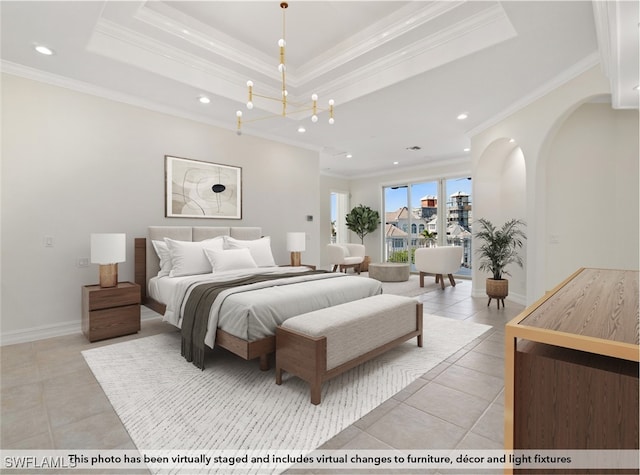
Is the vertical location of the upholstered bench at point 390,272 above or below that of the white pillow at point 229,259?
below

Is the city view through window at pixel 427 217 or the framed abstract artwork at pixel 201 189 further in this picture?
the city view through window at pixel 427 217

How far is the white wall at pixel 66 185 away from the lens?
126 inches

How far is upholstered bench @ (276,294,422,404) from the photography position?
210 cm

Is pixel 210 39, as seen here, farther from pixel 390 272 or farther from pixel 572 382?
pixel 390 272

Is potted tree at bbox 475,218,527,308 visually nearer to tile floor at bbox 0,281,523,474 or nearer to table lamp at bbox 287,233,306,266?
tile floor at bbox 0,281,523,474

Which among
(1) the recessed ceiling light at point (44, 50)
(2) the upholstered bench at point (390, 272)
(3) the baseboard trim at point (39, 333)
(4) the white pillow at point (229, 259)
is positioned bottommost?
(3) the baseboard trim at point (39, 333)

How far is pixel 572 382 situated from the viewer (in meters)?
0.88

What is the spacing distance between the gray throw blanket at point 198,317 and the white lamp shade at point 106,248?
1122 millimetres

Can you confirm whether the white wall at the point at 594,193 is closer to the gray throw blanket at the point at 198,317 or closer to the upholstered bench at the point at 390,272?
the upholstered bench at the point at 390,272

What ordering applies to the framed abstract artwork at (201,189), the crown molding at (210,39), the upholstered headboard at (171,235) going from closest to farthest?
the crown molding at (210,39), the upholstered headboard at (171,235), the framed abstract artwork at (201,189)

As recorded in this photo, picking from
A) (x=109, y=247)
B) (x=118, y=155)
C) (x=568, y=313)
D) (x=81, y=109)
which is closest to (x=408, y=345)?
(x=568, y=313)

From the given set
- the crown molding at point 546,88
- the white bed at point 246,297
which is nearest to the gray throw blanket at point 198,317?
the white bed at point 246,297

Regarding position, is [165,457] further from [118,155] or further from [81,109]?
[81,109]

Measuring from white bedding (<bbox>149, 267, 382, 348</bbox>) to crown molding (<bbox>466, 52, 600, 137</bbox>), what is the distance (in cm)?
305
